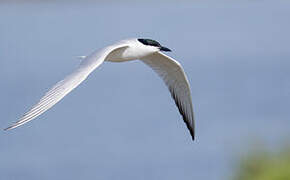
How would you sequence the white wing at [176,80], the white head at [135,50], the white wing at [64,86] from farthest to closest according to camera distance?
the white wing at [176,80]
the white head at [135,50]
the white wing at [64,86]

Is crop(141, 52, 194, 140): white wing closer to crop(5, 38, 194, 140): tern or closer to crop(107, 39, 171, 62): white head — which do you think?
crop(5, 38, 194, 140): tern

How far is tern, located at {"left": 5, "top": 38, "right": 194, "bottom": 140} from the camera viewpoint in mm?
4832

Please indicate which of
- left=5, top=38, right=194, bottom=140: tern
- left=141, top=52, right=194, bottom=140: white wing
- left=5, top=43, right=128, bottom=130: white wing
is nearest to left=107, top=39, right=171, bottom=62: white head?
left=5, top=38, right=194, bottom=140: tern

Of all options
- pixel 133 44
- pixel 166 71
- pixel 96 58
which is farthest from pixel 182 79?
pixel 96 58

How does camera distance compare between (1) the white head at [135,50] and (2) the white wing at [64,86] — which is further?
(1) the white head at [135,50]

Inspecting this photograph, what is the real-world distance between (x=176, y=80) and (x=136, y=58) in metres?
0.63

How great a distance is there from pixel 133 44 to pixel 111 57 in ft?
0.74

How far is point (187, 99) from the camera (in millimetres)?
6941

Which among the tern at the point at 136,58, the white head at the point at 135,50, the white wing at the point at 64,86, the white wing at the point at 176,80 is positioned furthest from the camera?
the white wing at the point at 176,80

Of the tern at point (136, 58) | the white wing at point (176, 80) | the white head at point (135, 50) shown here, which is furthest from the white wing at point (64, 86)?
the white wing at point (176, 80)

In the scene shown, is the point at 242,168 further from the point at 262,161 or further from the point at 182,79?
the point at 182,79

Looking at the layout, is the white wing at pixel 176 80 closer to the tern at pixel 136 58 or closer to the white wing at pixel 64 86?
the tern at pixel 136 58

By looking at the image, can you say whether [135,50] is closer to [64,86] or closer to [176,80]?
[176,80]

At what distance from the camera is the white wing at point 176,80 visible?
6.90 meters
